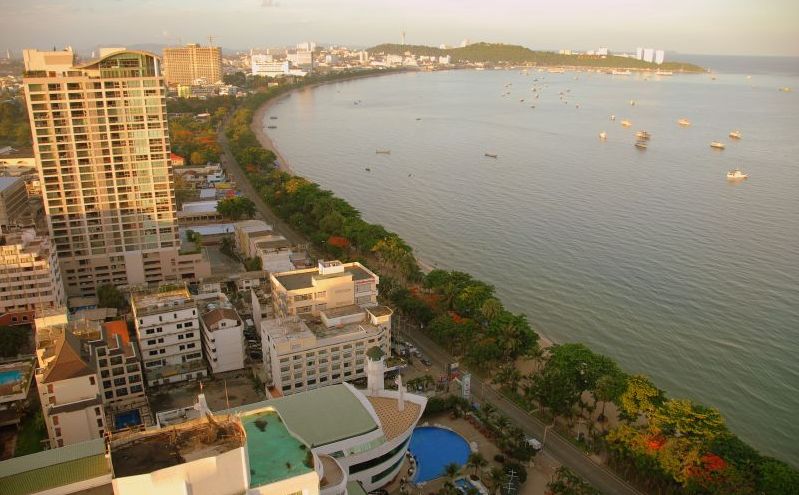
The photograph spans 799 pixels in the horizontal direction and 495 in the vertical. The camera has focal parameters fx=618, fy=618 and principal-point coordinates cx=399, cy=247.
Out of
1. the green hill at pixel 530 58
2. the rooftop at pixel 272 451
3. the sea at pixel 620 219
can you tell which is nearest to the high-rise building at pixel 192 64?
the sea at pixel 620 219

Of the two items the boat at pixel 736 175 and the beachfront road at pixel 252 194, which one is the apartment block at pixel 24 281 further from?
the boat at pixel 736 175

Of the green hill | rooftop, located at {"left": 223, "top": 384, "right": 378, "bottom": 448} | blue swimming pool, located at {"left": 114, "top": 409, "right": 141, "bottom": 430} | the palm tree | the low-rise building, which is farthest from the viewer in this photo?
the green hill

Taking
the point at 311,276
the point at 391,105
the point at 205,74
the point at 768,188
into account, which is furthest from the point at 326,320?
the point at 205,74

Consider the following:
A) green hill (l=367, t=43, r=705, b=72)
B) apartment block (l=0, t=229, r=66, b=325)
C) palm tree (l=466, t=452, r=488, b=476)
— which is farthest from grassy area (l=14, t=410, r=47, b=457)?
green hill (l=367, t=43, r=705, b=72)

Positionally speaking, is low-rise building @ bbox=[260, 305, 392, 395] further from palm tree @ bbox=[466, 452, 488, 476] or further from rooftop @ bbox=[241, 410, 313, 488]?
rooftop @ bbox=[241, 410, 313, 488]

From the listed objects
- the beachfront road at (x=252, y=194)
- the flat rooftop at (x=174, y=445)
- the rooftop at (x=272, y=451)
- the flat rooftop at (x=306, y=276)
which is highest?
the flat rooftop at (x=174, y=445)

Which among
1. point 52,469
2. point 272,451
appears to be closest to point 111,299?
point 52,469

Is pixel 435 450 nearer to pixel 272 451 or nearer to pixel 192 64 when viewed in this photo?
pixel 272 451
